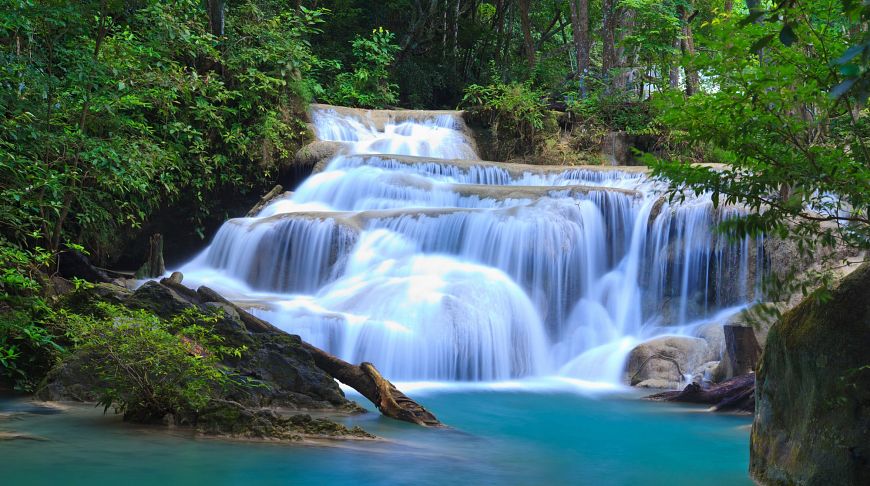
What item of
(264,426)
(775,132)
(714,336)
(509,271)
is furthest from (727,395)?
(264,426)

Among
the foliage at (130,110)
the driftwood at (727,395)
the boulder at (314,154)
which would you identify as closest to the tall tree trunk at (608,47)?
the foliage at (130,110)

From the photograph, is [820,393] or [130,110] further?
[130,110]

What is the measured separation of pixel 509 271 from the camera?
13.2m

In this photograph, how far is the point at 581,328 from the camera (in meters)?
12.8

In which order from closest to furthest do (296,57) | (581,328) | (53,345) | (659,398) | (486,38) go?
(53,345)
(659,398)
(581,328)
(296,57)
(486,38)

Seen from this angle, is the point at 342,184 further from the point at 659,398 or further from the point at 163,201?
the point at 659,398

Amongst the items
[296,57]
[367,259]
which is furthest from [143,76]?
[296,57]

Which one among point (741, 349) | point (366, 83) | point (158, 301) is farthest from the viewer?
point (366, 83)

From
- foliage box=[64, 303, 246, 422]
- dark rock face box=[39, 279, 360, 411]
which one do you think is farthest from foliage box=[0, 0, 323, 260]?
foliage box=[64, 303, 246, 422]

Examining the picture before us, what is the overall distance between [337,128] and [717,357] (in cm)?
1162

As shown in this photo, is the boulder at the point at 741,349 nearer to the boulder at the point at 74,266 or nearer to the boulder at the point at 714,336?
the boulder at the point at 714,336

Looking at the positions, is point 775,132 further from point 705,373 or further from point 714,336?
point 714,336

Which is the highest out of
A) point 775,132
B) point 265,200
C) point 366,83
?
point 366,83

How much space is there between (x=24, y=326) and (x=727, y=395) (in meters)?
7.06
